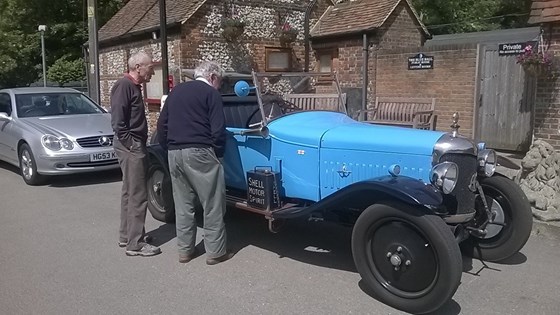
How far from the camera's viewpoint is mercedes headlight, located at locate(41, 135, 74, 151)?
26.9 ft

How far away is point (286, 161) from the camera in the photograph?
4875 mm

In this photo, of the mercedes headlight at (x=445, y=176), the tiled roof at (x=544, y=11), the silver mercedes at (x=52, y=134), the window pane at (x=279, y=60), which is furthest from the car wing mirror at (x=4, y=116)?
the tiled roof at (x=544, y=11)

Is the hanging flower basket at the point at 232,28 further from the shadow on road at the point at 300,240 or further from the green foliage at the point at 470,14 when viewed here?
the green foliage at the point at 470,14

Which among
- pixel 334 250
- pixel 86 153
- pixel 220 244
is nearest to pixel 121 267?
pixel 220 244

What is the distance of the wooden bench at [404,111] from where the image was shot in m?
10.4

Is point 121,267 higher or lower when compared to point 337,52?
lower

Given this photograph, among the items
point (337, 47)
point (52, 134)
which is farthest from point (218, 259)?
point (337, 47)

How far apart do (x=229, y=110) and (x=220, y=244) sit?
5.41 feet

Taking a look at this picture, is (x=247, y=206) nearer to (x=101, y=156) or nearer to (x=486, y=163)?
(x=486, y=163)

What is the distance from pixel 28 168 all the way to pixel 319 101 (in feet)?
17.3

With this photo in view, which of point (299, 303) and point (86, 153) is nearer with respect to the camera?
point (299, 303)

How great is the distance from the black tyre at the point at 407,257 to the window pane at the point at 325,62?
10.2 m

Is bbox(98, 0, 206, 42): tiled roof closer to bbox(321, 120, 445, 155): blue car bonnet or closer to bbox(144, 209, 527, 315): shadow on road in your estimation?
bbox(144, 209, 527, 315): shadow on road

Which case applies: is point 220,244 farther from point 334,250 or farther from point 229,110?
point 229,110
